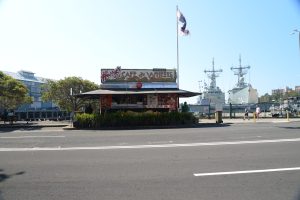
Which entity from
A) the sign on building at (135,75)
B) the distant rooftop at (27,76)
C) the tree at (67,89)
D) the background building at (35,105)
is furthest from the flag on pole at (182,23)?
the distant rooftop at (27,76)

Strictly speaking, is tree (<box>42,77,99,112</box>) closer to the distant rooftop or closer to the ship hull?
the ship hull

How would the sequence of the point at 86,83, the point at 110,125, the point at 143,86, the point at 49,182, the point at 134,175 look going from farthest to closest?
the point at 86,83 → the point at 143,86 → the point at 110,125 → the point at 134,175 → the point at 49,182

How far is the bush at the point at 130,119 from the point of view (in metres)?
27.2

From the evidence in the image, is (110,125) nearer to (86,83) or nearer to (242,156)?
(242,156)

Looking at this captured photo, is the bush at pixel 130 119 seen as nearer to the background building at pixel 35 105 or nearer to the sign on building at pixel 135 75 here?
the sign on building at pixel 135 75

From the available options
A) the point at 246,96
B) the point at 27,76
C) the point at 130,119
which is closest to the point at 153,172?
the point at 130,119

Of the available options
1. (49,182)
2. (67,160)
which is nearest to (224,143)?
(67,160)

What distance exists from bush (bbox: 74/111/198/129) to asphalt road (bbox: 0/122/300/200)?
43.1 ft

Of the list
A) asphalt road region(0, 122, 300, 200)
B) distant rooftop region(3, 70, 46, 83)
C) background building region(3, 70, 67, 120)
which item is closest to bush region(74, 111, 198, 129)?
asphalt road region(0, 122, 300, 200)

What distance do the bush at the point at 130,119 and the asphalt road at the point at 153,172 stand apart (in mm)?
13142

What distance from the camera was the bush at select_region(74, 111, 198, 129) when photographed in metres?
27.2

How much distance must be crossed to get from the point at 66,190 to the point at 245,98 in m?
68.4

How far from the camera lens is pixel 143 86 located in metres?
33.1

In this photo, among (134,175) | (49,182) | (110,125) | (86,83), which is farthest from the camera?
(86,83)
